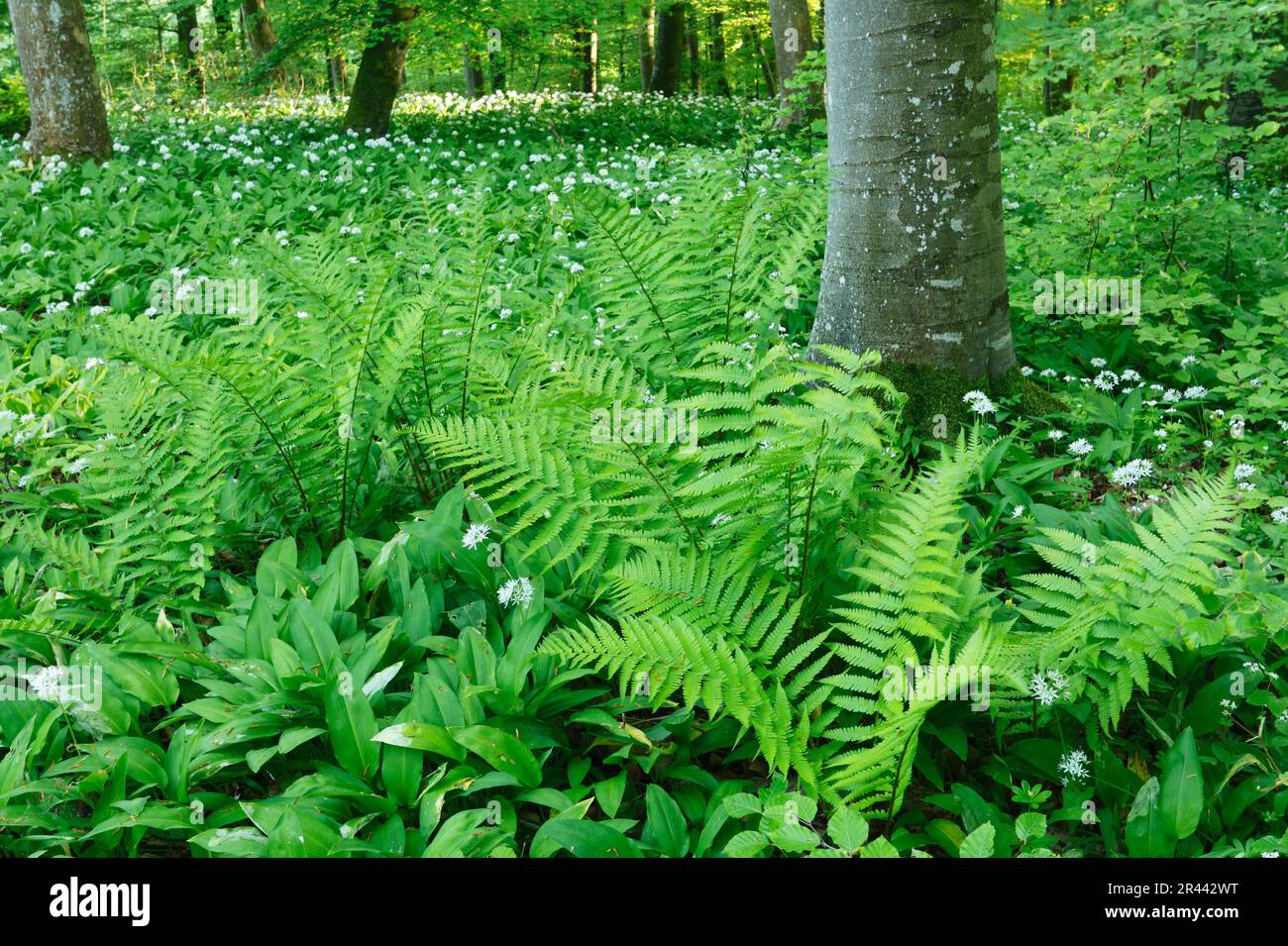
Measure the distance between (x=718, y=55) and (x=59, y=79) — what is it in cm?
1950

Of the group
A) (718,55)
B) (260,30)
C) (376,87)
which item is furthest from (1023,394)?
(718,55)

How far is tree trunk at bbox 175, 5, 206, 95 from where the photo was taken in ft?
47.3

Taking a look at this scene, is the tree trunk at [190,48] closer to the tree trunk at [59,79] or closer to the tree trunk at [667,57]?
the tree trunk at [59,79]

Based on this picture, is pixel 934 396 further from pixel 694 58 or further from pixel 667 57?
pixel 694 58

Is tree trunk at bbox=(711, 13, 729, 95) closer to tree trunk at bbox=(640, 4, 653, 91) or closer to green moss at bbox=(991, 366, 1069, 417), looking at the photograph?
tree trunk at bbox=(640, 4, 653, 91)

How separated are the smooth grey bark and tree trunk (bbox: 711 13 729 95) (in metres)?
17.3

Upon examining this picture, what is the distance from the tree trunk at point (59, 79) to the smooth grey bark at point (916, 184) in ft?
25.7

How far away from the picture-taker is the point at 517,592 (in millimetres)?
2615

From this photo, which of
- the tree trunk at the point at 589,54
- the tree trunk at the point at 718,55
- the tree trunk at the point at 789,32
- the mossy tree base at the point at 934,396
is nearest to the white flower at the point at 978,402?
the mossy tree base at the point at 934,396

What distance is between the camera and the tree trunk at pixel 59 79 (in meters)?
7.98
